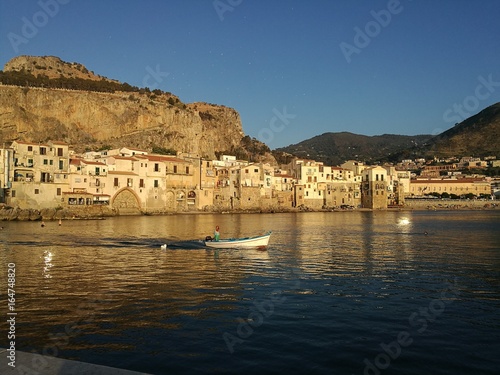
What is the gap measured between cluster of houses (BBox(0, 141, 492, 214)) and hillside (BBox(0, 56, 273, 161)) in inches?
778

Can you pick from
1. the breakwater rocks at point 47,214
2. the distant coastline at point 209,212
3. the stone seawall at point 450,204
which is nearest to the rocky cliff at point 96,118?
the distant coastline at point 209,212

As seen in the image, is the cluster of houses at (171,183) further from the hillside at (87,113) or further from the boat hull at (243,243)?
the boat hull at (243,243)

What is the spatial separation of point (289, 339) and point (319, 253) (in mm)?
15176

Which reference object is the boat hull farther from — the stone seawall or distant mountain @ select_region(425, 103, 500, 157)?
distant mountain @ select_region(425, 103, 500, 157)

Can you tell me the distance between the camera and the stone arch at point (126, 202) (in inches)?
2603

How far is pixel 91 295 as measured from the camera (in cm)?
1309

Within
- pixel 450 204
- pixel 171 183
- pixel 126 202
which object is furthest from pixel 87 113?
pixel 450 204

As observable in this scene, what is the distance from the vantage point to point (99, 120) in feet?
342

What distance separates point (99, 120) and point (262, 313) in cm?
10187

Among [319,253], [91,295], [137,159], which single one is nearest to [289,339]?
[91,295]

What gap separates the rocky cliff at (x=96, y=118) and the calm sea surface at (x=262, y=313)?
82.7 meters

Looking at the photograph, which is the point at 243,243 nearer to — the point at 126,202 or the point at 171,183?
the point at 126,202

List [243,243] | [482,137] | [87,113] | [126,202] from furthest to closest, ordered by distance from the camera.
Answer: [482,137], [87,113], [126,202], [243,243]

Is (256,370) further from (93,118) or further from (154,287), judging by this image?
(93,118)
